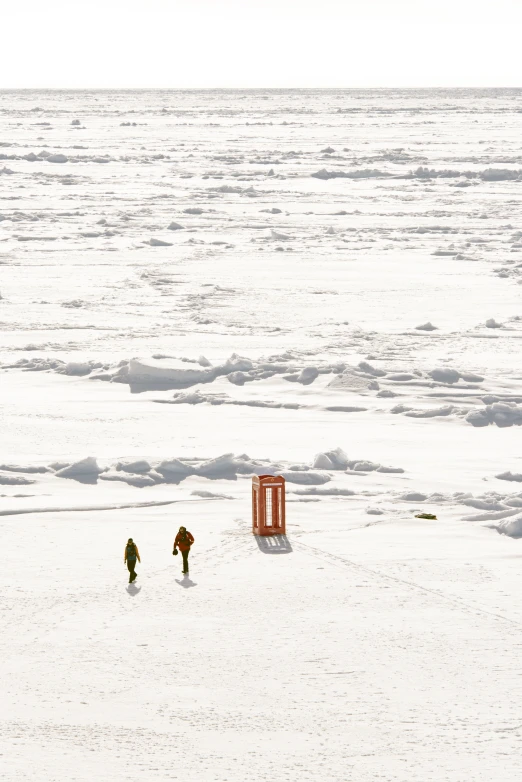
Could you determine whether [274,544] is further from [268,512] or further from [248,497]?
[248,497]

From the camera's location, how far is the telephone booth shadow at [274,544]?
11.0 m

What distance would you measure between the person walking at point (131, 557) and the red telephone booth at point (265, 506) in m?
1.72

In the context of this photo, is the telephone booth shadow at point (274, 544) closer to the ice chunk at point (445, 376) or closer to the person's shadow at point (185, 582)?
the person's shadow at point (185, 582)

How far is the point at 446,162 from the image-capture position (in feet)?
174

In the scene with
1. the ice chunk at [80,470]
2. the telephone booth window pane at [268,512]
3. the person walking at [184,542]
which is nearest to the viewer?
the person walking at [184,542]

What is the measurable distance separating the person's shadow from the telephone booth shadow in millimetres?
989

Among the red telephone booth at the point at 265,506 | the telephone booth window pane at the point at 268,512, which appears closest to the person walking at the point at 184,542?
the red telephone booth at the point at 265,506

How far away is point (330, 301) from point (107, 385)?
744 cm

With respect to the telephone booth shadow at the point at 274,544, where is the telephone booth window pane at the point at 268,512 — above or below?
above

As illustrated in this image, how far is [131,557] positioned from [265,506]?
75.9 inches

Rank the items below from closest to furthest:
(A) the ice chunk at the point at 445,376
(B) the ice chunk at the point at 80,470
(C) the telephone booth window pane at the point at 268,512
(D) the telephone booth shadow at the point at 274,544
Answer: (D) the telephone booth shadow at the point at 274,544, (C) the telephone booth window pane at the point at 268,512, (B) the ice chunk at the point at 80,470, (A) the ice chunk at the point at 445,376

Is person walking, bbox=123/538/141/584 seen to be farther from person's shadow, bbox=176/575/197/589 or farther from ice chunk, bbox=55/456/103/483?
ice chunk, bbox=55/456/103/483

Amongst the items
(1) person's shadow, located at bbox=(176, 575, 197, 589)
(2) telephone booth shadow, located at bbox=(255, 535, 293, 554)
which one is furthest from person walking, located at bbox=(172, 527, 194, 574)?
(2) telephone booth shadow, located at bbox=(255, 535, 293, 554)

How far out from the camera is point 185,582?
33.3ft
